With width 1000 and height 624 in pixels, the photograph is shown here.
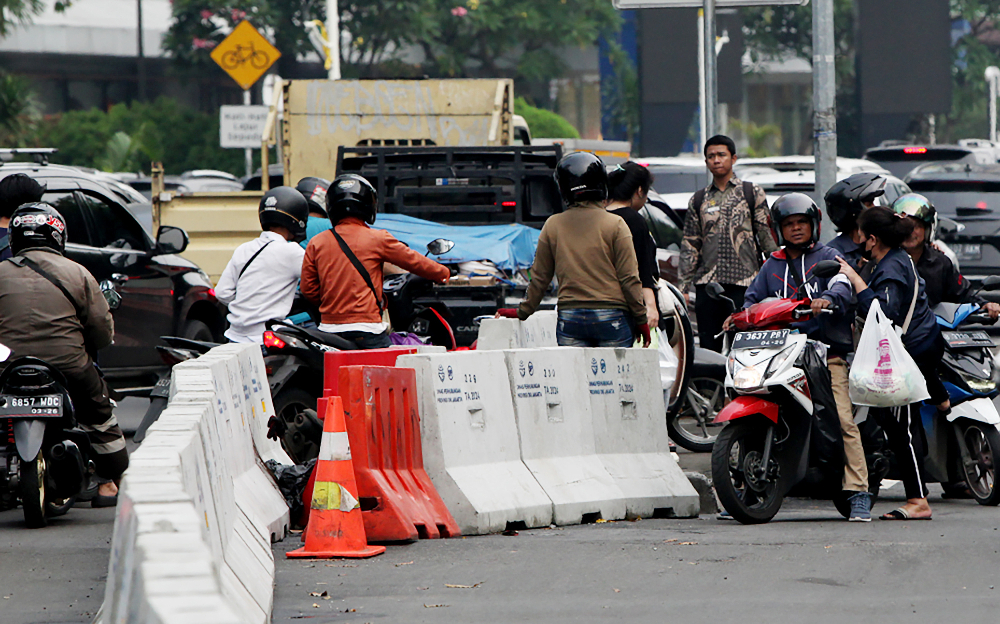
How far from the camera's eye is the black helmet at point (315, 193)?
12.3 metres

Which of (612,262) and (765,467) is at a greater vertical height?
(612,262)

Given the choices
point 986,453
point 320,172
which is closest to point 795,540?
point 986,453

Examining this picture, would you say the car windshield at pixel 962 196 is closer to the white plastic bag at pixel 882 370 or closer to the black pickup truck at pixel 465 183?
the black pickup truck at pixel 465 183

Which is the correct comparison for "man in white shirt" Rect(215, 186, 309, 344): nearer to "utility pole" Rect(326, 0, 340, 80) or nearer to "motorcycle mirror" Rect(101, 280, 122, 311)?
"motorcycle mirror" Rect(101, 280, 122, 311)

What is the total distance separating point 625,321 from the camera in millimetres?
8891

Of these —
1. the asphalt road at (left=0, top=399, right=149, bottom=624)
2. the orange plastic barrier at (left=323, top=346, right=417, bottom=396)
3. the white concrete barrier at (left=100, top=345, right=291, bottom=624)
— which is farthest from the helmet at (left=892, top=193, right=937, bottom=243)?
the asphalt road at (left=0, top=399, right=149, bottom=624)

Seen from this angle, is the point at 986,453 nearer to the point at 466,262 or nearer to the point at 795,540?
the point at 795,540

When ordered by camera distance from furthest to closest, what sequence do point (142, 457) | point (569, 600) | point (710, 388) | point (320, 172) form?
point (320, 172) < point (710, 388) < point (569, 600) < point (142, 457)

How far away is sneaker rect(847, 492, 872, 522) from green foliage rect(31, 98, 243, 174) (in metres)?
37.5

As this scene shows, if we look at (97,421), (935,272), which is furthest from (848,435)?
(97,421)

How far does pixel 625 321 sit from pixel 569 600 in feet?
10.5

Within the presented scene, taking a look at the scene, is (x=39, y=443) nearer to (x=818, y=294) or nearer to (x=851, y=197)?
(x=818, y=294)

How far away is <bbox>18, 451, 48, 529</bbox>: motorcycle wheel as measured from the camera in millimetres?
8023

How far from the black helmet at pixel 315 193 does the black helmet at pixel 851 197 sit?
474cm
